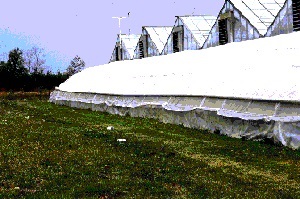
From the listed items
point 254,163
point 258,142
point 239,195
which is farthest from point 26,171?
point 258,142

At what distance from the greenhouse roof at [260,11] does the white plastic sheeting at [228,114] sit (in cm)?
1113

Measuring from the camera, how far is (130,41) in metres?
69.0

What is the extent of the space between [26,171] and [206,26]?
38.9m

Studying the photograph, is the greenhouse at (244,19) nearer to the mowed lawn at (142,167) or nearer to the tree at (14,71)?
the mowed lawn at (142,167)

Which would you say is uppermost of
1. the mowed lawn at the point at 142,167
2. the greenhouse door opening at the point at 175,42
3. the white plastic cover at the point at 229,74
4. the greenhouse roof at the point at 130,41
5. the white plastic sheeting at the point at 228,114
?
the greenhouse roof at the point at 130,41

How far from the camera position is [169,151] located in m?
15.7

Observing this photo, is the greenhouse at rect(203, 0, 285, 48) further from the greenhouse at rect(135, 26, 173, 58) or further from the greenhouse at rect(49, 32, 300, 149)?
the greenhouse at rect(135, 26, 173, 58)

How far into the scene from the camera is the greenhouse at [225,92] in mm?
18312

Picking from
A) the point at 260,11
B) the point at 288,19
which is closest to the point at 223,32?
the point at 260,11

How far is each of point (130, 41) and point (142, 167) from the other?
188ft

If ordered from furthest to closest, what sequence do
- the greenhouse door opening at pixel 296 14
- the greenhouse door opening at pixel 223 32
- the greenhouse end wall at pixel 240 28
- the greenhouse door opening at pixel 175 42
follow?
1. the greenhouse door opening at pixel 175 42
2. the greenhouse door opening at pixel 223 32
3. the greenhouse end wall at pixel 240 28
4. the greenhouse door opening at pixel 296 14

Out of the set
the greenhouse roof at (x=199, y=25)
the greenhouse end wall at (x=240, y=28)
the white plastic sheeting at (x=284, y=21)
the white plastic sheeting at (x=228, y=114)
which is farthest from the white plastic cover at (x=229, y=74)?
the greenhouse roof at (x=199, y=25)

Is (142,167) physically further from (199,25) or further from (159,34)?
(159,34)

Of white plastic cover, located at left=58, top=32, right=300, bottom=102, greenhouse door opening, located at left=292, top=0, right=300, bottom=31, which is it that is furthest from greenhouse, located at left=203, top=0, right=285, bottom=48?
white plastic cover, located at left=58, top=32, right=300, bottom=102
